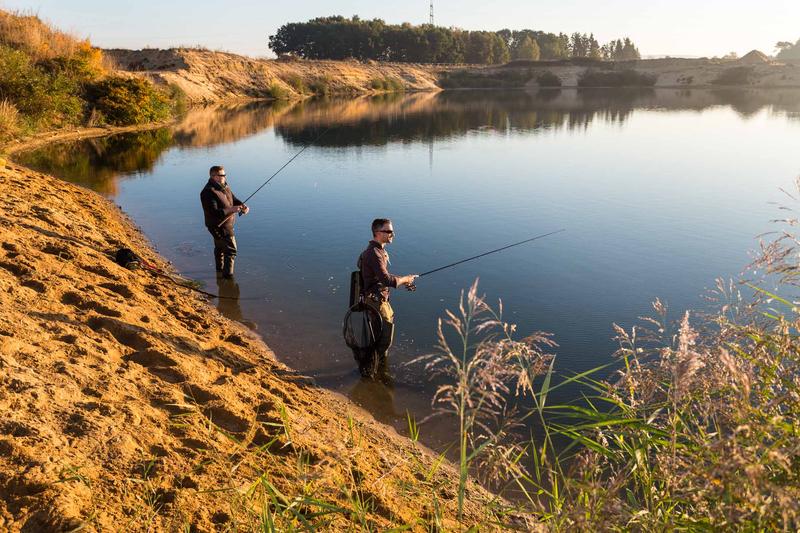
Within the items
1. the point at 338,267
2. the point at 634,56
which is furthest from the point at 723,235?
the point at 634,56

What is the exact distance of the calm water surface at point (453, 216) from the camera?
376 inches

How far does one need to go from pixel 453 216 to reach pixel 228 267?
739cm

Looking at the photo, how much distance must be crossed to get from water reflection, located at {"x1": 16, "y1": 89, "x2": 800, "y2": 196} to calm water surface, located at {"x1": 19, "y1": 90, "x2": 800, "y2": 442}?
0.25 meters

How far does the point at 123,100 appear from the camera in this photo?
34562 mm

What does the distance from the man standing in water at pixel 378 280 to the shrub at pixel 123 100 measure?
3278 centimetres

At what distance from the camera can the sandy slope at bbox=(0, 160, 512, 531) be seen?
353 centimetres

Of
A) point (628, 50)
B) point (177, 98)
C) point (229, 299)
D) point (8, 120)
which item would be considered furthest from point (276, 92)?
point (628, 50)

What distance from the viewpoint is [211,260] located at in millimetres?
12633

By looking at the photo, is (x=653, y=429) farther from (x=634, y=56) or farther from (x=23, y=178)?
(x=634, y=56)

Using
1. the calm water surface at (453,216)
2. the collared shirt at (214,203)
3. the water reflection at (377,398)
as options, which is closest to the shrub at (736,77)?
the calm water surface at (453,216)

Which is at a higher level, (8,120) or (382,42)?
(382,42)

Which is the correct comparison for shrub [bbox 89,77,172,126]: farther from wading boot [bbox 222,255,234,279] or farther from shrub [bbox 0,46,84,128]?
wading boot [bbox 222,255,234,279]

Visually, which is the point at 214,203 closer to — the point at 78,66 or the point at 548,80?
the point at 78,66

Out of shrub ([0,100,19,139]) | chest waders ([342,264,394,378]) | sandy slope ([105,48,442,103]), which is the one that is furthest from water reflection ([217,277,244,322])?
sandy slope ([105,48,442,103])
